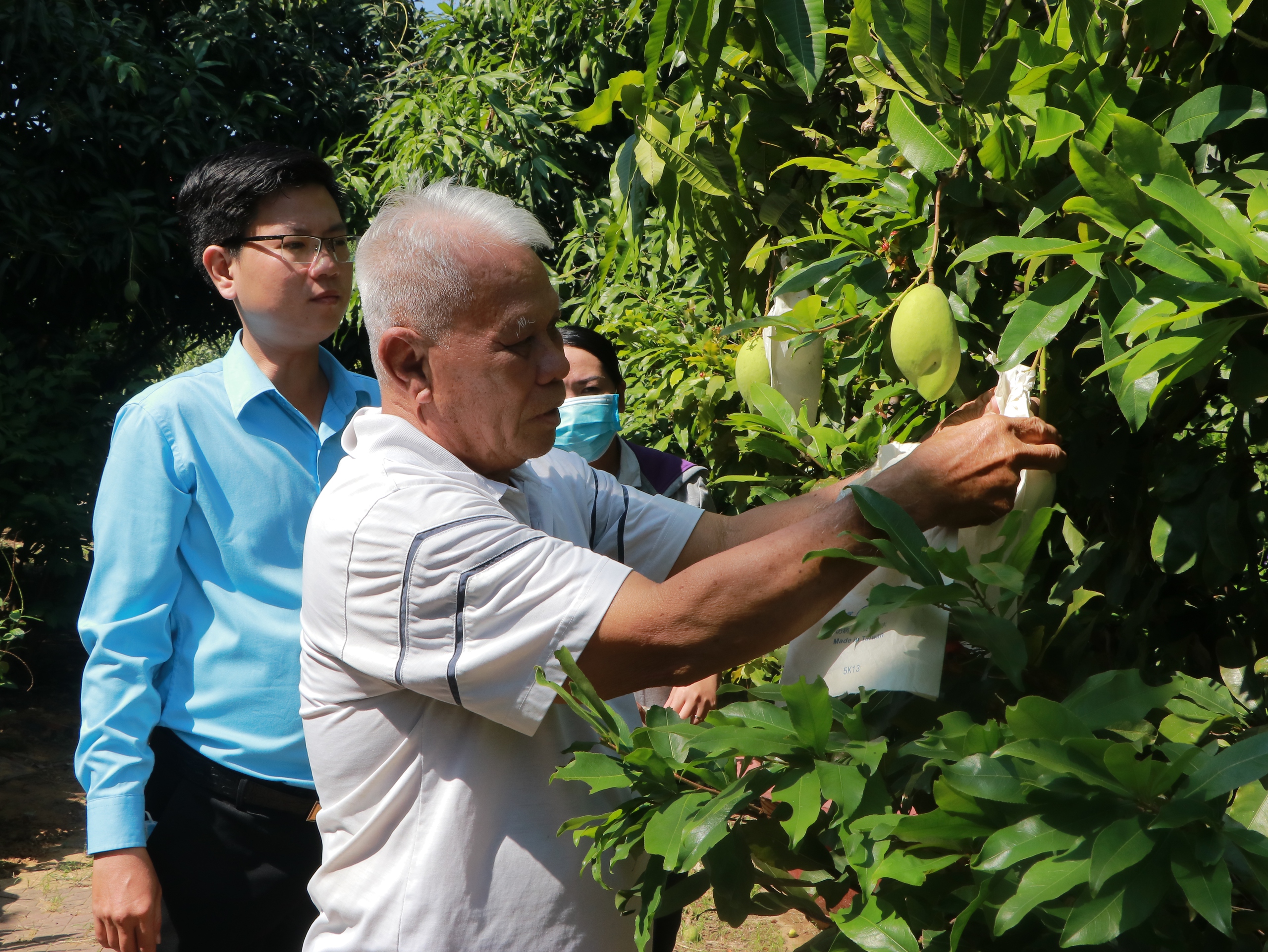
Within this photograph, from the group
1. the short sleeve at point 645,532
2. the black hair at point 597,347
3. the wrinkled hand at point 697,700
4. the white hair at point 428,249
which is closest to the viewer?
the white hair at point 428,249

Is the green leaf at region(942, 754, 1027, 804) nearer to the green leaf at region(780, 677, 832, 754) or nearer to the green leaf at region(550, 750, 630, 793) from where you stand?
the green leaf at region(780, 677, 832, 754)

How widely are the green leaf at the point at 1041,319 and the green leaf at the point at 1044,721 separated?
0.31 meters

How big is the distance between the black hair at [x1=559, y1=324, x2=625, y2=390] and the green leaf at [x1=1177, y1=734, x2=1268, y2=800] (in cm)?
213

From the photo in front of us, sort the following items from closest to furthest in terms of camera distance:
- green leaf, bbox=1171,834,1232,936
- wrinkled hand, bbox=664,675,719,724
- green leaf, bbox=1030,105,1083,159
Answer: green leaf, bbox=1171,834,1232,936
green leaf, bbox=1030,105,1083,159
wrinkled hand, bbox=664,675,719,724

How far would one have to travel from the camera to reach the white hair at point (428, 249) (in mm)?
1292

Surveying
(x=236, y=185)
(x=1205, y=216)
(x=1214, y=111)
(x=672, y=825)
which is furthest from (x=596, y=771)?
(x=236, y=185)

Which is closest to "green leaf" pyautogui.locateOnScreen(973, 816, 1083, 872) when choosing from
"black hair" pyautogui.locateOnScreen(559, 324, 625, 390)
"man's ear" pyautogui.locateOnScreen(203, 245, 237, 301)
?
"man's ear" pyautogui.locateOnScreen(203, 245, 237, 301)

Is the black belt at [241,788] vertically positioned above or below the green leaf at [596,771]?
below

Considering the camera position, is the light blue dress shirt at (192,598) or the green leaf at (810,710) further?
the light blue dress shirt at (192,598)

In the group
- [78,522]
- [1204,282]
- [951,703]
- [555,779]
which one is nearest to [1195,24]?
[1204,282]

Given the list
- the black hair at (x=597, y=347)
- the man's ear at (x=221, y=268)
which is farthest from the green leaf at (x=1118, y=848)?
the black hair at (x=597, y=347)

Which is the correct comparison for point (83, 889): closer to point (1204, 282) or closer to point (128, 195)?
point (128, 195)

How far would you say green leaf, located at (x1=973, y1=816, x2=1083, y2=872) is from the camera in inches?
29.3

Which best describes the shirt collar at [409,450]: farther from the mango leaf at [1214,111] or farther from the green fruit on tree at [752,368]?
the mango leaf at [1214,111]
